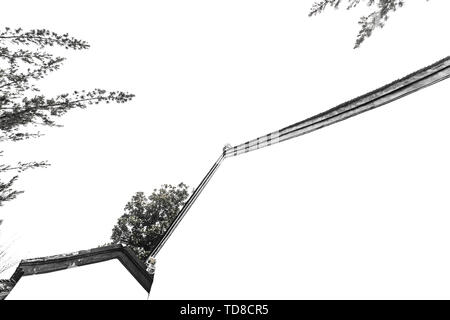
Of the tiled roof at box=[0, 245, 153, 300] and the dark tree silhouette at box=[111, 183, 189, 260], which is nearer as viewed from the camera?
the tiled roof at box=[0, 245, 153, 300]

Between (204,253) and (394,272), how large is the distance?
135 inches

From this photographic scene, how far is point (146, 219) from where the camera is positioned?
59.1ft

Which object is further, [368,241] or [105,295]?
[105,295]

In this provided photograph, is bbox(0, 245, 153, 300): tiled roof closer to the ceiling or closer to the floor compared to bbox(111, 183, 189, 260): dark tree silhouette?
closer to the floor

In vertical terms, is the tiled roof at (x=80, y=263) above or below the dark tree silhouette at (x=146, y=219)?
below

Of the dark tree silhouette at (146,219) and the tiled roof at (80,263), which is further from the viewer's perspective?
the dark tree silhouette at (146,219)

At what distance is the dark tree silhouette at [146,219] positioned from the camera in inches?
674

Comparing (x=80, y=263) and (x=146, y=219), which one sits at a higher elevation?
(x=146, y=219)

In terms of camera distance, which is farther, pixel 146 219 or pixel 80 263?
pixel 146 219

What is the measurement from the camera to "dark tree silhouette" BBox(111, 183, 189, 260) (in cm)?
1712
